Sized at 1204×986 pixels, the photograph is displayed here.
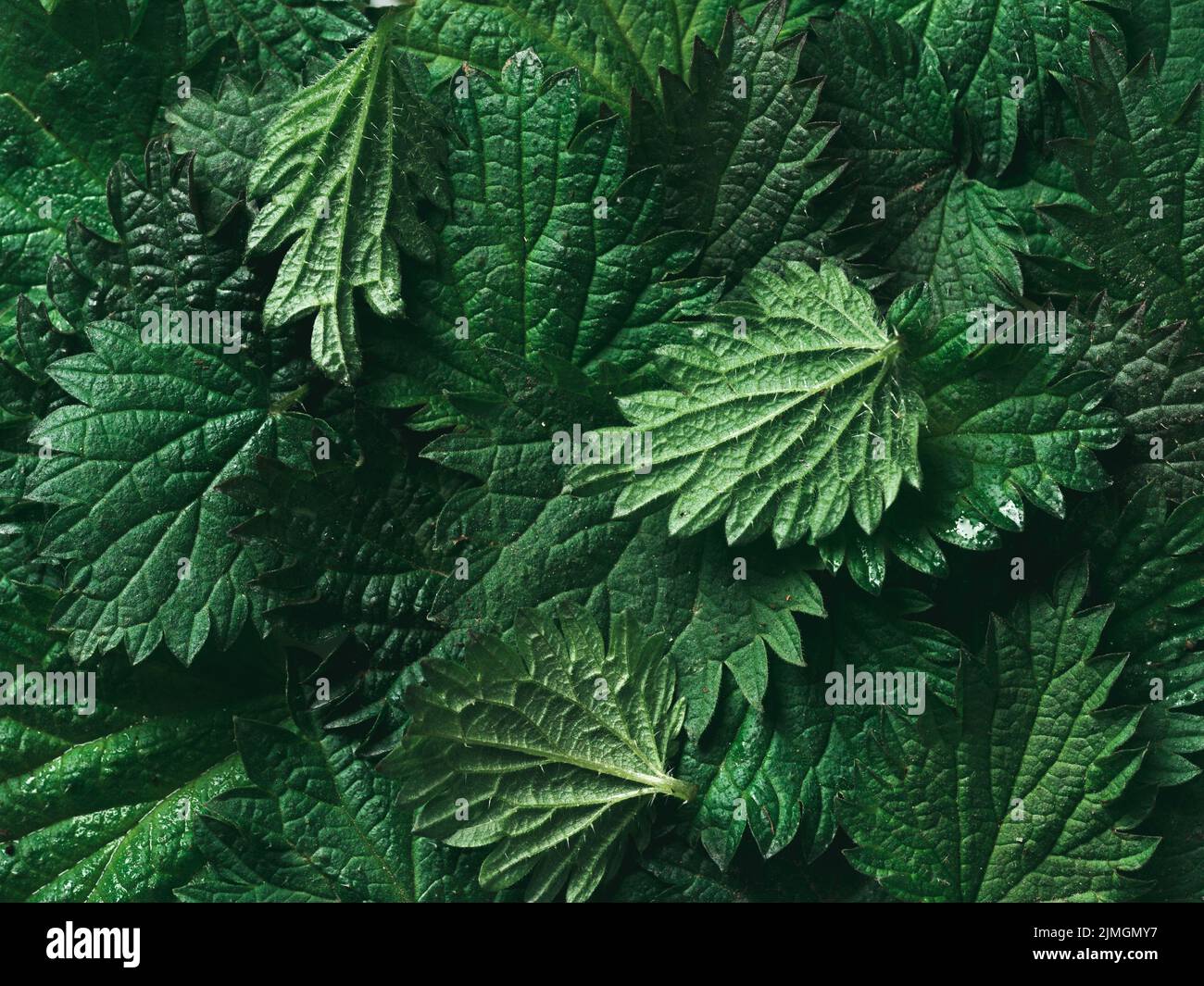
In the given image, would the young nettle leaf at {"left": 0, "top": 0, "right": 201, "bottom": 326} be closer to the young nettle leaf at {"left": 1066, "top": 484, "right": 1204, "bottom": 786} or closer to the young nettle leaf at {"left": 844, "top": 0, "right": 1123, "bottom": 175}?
the young nettle leaf at {"left": 844, "top": 0, "right": 1123, "bottom": 175}

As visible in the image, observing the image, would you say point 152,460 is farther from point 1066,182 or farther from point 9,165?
point 1066,182

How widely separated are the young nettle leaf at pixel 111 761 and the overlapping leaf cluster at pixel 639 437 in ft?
0.09

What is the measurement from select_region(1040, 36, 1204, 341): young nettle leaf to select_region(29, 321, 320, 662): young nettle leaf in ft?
3.84

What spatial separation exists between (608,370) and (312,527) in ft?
1.58

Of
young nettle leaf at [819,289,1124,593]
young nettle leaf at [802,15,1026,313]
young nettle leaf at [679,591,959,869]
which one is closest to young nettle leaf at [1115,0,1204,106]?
young nettle leaf at [802,15,1026,313]

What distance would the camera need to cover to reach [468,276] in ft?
5.56

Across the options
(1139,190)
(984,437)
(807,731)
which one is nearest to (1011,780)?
(807,731)

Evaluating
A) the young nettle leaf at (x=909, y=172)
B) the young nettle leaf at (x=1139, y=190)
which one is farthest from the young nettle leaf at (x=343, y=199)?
the young nettle leaf at (x=1139, y=190)

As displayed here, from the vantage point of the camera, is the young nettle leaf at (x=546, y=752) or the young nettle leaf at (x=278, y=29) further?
the young nettle leaf at (x=278, y=29)

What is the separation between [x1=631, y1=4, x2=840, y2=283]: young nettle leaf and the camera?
168 cm

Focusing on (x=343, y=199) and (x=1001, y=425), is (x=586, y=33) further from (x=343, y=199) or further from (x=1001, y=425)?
(x=1001, y=425)

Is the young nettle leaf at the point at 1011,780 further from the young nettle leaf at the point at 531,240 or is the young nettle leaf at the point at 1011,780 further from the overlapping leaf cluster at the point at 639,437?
the young nettle leaf at the point at 531,240

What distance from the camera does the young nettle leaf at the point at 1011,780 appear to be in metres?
1.61
